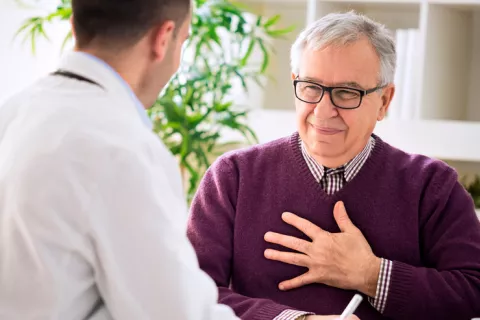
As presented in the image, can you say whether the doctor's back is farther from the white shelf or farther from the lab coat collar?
the white shelf

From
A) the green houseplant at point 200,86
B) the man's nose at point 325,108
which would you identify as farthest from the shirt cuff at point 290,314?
the green houseplant at point 200,86

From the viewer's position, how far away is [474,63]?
350 cm

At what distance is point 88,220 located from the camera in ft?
3.91

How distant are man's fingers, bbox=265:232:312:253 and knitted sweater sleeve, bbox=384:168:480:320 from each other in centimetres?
21

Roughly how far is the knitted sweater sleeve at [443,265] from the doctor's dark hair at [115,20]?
0.89 metres

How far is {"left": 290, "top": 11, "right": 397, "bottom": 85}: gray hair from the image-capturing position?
6.51ft

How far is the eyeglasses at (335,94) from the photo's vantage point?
2.01m

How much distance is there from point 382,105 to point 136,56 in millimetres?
927

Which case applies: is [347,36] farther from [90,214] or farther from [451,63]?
[451,63]

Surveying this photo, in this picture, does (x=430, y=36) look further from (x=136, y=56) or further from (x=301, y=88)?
(x=136, y=56)

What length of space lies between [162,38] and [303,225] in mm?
790

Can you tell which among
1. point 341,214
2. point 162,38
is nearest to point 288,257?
point 341,214

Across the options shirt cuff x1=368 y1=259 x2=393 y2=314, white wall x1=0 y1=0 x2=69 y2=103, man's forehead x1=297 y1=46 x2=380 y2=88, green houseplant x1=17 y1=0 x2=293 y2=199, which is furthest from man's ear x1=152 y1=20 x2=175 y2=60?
white wall x1=0 y1=0 x2=69 y2=103

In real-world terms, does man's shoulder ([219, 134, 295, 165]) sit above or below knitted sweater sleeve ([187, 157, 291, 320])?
above
